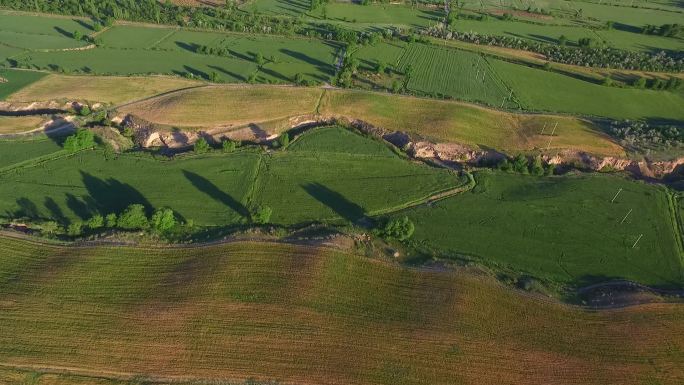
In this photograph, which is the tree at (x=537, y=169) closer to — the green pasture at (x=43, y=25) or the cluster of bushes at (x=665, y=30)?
the cluster of bushes at (x=665, y=30)

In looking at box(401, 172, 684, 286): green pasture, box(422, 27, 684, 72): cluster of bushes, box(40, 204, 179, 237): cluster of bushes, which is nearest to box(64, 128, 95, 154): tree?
box(40, 204, 179, 237): cluster of bushes

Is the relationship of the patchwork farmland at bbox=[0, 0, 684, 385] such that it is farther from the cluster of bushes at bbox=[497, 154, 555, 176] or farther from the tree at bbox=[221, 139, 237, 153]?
the tree at bbox=[221, 139, 237, 153]

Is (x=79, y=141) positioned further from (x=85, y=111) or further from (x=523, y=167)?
(x=523, y=167)

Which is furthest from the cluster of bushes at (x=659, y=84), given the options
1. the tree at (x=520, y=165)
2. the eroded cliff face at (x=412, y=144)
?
the tree at (x=520, y=165)

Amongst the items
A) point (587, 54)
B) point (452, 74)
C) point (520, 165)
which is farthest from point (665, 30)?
point (520, 165)

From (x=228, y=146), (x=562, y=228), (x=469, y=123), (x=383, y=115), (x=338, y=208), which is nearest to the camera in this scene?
(x=562, y=228)

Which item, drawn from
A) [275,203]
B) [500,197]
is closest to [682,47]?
[500,197]
